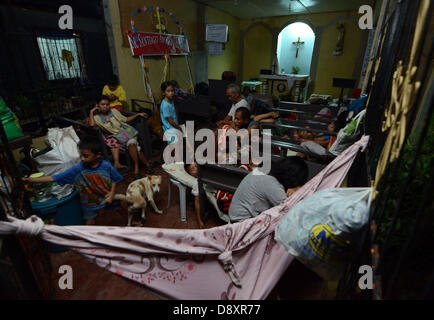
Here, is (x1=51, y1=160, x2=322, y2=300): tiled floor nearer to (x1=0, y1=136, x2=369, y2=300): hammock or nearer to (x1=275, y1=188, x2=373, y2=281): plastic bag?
(x1=0, y1=136, x2=369, y2=300): hammock

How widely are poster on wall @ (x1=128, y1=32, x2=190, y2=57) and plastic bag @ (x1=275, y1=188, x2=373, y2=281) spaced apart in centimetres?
476

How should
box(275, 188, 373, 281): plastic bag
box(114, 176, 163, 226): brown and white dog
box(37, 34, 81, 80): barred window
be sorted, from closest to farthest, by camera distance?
box(275, 188, 373, 281): plastic bag → box(114, 176, 163, 226): brown and white dog → box(37, 34, 81, 80): barred window

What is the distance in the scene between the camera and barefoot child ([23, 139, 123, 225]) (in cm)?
200

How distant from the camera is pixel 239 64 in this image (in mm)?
9469

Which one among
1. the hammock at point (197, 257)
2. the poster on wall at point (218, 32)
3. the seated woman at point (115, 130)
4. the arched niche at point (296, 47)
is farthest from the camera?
the arched niche at point (296, 47)

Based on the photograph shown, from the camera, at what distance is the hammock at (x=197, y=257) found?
124 centimetres

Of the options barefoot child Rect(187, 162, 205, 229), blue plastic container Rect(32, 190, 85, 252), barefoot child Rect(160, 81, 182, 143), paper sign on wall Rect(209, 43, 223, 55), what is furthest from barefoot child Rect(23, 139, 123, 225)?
paper sign on wall Rect(209, 43, 223, 55)

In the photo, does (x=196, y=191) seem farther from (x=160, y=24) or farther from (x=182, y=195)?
(x=160, y=24)

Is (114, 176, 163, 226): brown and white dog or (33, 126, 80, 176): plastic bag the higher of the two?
(33, 126, 80, 176): plastic bag

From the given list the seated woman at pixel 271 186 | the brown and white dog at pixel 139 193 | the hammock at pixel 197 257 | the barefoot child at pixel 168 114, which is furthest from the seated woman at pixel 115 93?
the hammock at pixel 197 257

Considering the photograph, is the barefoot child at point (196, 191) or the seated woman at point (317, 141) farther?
the barefoot child at point (196, 191)

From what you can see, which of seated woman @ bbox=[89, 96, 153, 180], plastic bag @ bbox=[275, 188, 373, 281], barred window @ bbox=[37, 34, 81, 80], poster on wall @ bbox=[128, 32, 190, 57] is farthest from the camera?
barred window @ bbox=[37, 34, 81, 80]

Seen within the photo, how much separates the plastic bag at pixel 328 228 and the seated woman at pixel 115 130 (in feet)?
9.64

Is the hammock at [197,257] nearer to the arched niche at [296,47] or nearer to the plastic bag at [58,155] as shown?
the plastic bag at [58,155]
